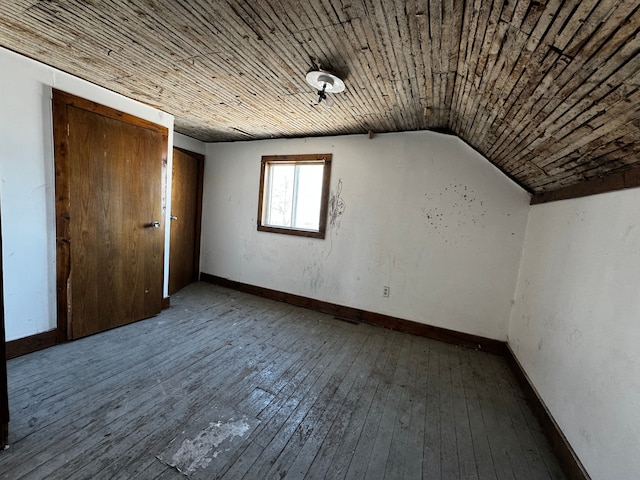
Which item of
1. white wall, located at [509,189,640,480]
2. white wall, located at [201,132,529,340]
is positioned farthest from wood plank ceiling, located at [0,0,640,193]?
white wall, located at [201,132,529,340]

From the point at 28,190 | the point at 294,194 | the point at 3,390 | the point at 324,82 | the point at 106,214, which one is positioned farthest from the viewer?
the point at 294,194

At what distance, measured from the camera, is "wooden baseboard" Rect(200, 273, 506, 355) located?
2.78 metres

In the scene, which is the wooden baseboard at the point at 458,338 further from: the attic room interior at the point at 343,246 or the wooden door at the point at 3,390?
the wooden door at the point at 3,390

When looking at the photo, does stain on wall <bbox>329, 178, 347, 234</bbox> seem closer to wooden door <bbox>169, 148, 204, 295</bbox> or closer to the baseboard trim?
wooden door <bbox>169, 148, 204, 295</bbox>

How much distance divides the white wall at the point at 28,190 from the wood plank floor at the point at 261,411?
0.40 meters

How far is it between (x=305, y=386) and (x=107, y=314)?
2019 millimetres

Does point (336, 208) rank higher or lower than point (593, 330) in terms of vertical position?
higher

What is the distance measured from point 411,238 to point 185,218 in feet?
Result: 10.6

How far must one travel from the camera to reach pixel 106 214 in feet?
8.13

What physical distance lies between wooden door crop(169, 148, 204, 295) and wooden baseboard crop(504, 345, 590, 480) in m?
4.00

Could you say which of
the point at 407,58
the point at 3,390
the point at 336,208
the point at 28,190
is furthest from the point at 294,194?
the point at 3,390

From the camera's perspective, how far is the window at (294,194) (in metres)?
3.48

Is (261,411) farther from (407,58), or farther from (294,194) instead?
(294,194)

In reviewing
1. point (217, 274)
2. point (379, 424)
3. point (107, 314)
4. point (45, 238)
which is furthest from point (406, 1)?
point (217, 274)
